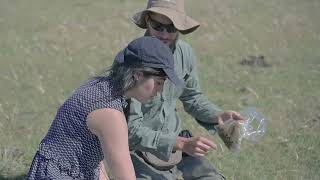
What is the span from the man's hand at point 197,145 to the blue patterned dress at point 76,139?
2.03 ft

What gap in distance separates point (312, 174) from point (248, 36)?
273 inches

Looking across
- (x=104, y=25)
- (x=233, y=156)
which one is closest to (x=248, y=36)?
(x=104, y=25)

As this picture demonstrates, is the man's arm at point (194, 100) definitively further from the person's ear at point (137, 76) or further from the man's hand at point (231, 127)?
the person's ear at point (137, 76)

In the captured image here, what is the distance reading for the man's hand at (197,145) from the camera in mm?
3918

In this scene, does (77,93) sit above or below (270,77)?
above

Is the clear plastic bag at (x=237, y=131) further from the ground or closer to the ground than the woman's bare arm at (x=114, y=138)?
closer to the ground

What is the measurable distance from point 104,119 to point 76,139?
10.9 inches

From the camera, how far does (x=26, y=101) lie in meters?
8.16

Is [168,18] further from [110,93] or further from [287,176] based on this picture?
[287,176]

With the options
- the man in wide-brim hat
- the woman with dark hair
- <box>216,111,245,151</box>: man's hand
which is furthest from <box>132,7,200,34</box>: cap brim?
the woman with dark hair

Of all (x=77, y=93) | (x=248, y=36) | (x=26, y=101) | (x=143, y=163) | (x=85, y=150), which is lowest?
(x=248, y=36)

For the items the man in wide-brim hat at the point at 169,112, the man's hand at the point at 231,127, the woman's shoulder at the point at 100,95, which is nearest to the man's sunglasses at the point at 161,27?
the man in wide-brim hat at the point at 169,112

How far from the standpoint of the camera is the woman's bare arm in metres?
3.28

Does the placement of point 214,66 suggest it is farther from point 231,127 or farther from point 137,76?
point 137,76
